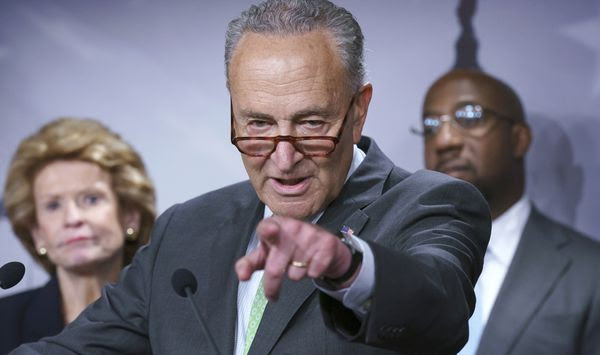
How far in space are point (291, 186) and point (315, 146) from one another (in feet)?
0.33

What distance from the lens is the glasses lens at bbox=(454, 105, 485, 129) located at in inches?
163

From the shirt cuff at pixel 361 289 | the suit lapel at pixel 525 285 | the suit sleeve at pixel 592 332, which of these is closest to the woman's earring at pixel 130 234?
the suit lapel at pixel 525 285

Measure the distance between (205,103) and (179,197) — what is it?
40cm

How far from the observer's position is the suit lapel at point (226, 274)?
229 cm

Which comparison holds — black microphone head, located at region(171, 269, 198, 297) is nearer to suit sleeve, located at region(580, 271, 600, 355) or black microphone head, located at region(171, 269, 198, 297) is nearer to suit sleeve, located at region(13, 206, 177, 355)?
suit sleeve, located at region(13, 206, 177, 355)

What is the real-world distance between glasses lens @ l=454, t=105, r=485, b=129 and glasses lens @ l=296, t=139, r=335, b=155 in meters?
1.97

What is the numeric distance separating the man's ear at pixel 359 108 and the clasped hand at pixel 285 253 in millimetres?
826

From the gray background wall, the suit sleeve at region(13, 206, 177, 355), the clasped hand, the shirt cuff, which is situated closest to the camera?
the clasped hand

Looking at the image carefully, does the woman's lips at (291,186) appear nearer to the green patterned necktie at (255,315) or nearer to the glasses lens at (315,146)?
the glasses lens at (315,146)

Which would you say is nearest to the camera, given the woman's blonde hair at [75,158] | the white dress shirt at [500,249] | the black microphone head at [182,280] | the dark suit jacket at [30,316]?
the black microphone head at [182,280]


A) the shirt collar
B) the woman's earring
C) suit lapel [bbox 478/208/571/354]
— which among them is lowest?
suit lapel [bbox 478/208/571/354]

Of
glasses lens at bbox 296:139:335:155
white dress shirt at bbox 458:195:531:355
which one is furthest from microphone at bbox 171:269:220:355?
white dress shirt at bbox 458:195:531:355

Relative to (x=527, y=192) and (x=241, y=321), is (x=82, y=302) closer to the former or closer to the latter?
(x=527, y=192)

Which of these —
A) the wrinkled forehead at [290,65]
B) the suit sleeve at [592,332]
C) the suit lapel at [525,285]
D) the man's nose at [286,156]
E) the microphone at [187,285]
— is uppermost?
the wrinkled forehead at [290,65]
